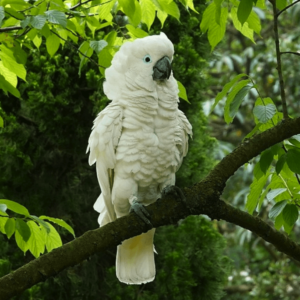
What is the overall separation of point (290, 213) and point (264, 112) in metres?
0.37

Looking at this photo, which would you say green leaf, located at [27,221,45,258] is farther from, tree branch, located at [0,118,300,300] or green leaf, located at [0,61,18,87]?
green leaf, located at [0,61,18,87]

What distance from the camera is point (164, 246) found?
298 centimetres

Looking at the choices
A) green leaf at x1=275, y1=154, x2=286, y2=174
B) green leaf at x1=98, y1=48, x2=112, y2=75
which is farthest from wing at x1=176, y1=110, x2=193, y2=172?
green leaf at x1=275, y1=154, x2=286, y2=174

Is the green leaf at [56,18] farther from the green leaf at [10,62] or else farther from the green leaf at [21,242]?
the green leaf at [21,242]

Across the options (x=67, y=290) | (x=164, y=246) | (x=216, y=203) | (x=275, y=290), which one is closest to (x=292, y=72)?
(x=275, y=290)

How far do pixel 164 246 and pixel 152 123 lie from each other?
115 cm

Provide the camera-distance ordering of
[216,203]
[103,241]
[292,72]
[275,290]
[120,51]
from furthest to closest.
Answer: [292,72]
[275,290]
[120,51]
[216,203]
[103,241]

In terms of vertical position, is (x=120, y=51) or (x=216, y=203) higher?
(x=120, y=51)

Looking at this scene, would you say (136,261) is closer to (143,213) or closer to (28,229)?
(143,213)

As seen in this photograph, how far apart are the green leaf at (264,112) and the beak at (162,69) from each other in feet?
1.74

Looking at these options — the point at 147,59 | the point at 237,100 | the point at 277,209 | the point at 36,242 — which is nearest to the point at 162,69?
the point at 147,59

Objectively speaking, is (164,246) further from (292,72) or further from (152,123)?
(292,72)

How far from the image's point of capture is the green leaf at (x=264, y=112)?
5.11 ft

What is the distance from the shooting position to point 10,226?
63.2 inches
